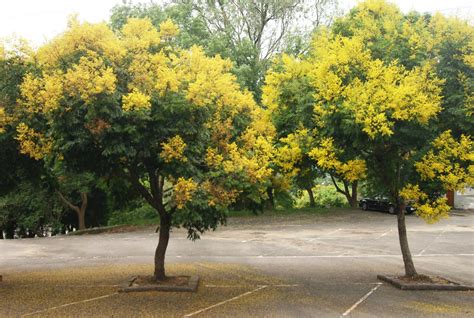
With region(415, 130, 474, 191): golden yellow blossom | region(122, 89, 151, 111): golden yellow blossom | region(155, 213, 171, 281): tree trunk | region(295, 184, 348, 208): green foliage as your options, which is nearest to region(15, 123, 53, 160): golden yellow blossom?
region(122, 89, 151, 111): golden yellow blossom

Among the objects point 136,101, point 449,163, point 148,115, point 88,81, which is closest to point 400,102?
point 449,163

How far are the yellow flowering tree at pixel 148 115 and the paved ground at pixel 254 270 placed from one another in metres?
2.23

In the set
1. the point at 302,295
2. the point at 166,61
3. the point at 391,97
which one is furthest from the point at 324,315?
the point at 166,61

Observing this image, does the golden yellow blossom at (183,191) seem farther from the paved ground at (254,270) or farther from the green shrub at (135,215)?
the green shrub at (135,215)

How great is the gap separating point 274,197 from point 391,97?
173 inches

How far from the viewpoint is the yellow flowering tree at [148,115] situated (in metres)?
10.1

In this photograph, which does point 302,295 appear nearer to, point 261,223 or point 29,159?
point 29,159

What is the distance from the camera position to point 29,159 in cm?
1309

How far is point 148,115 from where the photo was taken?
408 inches

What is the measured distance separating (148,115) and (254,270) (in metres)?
6.91

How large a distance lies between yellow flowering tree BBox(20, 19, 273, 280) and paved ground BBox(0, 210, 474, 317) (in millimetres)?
2233

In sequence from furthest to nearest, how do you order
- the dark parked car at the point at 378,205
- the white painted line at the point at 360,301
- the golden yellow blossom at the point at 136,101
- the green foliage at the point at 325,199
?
1. the green foliage at the point at 325,199
2. the dark parked car at the point at 378,205
3. the white painted line at the point at 360,301
4. the golden yellow blossom at the point at 136,101

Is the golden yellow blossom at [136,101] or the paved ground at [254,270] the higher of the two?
the golden yellow blossom at [136,101]

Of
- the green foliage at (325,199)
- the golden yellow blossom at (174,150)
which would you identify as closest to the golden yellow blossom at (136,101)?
the golden yellow blossom at (174,150)
